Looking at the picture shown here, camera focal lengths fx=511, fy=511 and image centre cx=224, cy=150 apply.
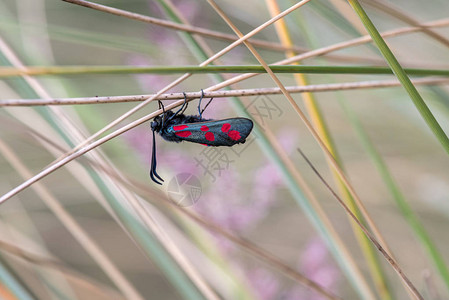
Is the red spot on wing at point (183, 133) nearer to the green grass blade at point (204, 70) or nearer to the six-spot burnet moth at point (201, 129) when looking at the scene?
the six-spot burnet moth at point (201, 129)

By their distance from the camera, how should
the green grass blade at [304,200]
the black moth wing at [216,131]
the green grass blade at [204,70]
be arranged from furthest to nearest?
the green grass blade at [304,200] → the black moth wing at [216,131] → the green grass blade at [204,70]

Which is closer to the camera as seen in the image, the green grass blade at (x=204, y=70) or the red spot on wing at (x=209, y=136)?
the green grass blade at (x=204, y=70)

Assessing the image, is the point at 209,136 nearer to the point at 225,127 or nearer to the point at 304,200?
the point at 225,127

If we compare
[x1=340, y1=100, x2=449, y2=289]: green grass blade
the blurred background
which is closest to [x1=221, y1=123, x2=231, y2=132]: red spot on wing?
the blurred background

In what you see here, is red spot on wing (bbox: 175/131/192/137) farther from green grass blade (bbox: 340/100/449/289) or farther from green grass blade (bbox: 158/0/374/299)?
green grass blade (bbox: 340/100/449/289)

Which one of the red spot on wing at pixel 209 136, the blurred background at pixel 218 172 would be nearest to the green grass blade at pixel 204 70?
the blurred background at pixel 218 172

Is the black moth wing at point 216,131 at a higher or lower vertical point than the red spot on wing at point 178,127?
lower

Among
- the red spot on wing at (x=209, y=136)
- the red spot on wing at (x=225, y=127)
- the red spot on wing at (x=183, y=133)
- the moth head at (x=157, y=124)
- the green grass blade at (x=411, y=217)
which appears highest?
the moth head at (x=157, y=124)

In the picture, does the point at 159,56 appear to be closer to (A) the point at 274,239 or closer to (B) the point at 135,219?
(B) the point at 135,219
